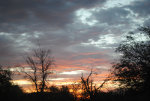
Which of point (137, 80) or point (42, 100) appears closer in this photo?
point (137, 80)

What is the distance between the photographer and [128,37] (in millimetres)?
25141

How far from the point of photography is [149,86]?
21188mm

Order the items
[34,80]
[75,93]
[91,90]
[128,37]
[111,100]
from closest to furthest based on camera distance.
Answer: [128,37], [34,80], [111,100], [91,90], [75,93]

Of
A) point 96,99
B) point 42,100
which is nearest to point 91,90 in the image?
point 96,99

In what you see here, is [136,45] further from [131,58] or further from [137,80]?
[137,80]

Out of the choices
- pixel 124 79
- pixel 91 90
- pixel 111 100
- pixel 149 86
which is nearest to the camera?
pixel 149 86

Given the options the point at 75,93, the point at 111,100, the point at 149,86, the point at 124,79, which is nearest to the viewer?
the point at 149,86

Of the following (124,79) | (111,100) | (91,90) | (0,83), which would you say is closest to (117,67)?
(124,79)

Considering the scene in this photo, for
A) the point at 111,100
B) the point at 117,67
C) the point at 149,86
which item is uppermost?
the point at 117,67

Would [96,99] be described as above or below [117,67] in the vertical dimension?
below

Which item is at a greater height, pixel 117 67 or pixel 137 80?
pixel 117 67

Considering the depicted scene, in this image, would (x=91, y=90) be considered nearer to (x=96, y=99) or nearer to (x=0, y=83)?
(x=96, y=99)

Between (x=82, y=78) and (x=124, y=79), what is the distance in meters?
22.8

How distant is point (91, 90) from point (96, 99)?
4.03m
